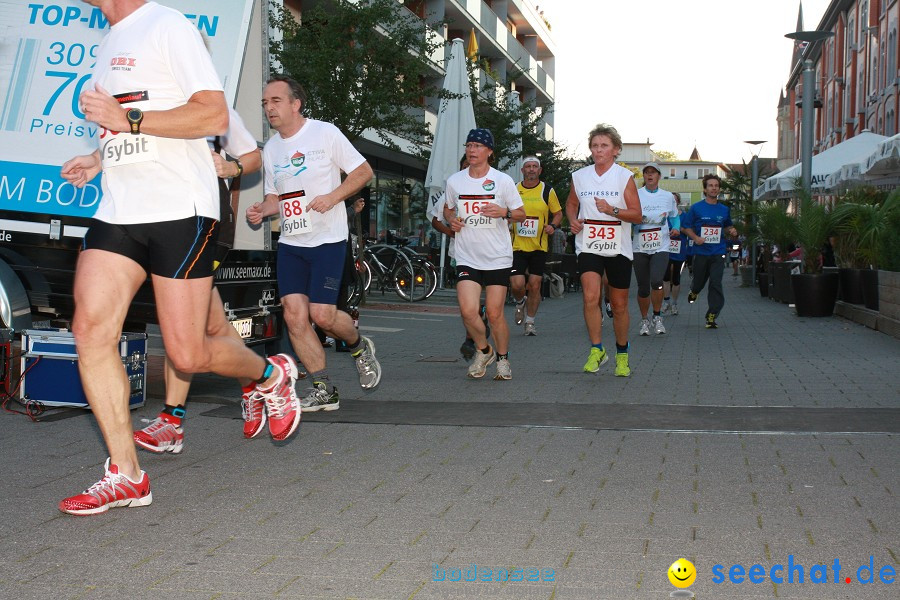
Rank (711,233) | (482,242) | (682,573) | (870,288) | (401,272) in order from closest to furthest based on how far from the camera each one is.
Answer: (682,573), (482,242), (870,288), (711,233), (401,272)

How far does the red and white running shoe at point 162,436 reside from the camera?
5188 mm

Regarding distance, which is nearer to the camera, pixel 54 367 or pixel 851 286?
pixel 54 367

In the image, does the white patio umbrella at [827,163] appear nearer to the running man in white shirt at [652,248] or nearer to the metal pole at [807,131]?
the metal pole at [807,131]

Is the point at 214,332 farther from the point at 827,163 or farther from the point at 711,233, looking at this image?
the point at 827,163

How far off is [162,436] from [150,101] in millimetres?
1647

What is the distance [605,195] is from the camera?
928 centimetres

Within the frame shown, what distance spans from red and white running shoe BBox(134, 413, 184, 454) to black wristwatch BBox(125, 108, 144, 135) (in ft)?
5.11

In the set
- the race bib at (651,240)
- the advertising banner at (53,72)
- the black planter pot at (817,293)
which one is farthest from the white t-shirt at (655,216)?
the advertising banner at (53,72)

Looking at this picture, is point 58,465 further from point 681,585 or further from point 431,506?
point 681,585

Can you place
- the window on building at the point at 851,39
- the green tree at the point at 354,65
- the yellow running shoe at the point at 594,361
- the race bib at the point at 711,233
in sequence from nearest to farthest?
1. the yellow running shoe at the point at 594,361
2. the race bib at the point at 711,233
3. the green tree at the point at 354,65
4. the window on building at the point at 851,39

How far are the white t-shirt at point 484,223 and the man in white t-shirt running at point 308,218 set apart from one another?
1943 mm

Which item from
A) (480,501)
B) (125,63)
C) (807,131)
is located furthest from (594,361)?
(807,131)

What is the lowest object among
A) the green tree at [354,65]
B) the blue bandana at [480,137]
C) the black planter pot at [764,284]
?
the black planter pot at [764,284]

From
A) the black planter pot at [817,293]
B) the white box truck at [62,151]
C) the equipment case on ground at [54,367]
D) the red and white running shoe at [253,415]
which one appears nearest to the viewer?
the red and white running shoe at [253,415]
